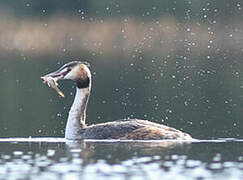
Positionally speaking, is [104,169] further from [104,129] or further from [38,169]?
[104,129]

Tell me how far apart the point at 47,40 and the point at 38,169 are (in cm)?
3166

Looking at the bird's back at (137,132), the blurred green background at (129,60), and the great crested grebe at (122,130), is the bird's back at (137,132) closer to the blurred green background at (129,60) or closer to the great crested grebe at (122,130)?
the great crested grebe at (122,130)

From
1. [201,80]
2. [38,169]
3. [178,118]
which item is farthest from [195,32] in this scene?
[38,169]

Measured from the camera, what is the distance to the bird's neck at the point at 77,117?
20.8 metres

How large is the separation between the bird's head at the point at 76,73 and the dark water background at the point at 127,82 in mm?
1068

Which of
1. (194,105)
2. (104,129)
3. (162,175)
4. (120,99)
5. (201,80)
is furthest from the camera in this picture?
(201,80)

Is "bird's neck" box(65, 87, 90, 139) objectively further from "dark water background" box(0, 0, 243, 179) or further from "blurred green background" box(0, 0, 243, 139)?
"blurred green background" box(0, 0, 243, 139)

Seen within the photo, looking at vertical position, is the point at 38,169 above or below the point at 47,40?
below

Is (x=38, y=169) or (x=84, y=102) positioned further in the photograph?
(x=84, y=102)

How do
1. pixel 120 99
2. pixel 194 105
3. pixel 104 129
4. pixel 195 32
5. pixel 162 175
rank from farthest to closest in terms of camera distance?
pixel 195 32 → pixel 120 99 → pixel 194 105 → pixel 104 129 → pixel 162 175

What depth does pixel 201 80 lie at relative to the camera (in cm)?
3241

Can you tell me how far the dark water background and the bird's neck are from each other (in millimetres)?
621

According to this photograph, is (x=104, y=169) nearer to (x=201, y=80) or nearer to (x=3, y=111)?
(x=3, y=111)

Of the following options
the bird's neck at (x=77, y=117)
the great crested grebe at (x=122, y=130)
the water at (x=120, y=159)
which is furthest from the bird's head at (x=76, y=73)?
the water at (x=120, y=159)
